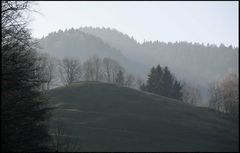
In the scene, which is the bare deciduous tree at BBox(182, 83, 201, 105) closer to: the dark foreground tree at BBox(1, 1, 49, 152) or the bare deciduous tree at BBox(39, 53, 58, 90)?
the bare deciduous tree at BBox(39, 53, 58, 90)

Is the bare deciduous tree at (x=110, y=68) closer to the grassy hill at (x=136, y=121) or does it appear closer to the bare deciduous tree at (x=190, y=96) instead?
the bare deciduous tree at (x=190, y=96)

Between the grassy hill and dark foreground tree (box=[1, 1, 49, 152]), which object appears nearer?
dark foreground tree (box=[1, 1, 49, 152])

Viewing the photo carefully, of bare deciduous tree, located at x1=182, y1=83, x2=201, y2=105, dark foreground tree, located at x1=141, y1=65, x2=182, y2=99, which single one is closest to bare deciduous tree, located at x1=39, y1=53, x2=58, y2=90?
dark foreground tree, located at x1=141, y1=65, x2=182, y2=99

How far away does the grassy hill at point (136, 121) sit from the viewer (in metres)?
61.2

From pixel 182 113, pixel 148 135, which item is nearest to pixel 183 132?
pixel 148 135

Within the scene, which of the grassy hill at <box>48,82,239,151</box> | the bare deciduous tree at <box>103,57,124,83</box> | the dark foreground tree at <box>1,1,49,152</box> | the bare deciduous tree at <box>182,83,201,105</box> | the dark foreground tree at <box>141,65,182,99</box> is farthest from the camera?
the bare deciduous tree at <box>182,83,201,105</box>

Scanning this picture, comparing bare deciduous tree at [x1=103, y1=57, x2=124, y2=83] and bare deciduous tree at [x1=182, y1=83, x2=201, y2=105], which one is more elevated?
bare deciduous tree at [x1=103, y1=57, x2=124, y2=83]

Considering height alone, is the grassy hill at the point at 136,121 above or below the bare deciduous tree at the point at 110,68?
below

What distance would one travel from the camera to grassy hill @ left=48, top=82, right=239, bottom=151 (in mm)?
61169

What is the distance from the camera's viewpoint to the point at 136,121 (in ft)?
249

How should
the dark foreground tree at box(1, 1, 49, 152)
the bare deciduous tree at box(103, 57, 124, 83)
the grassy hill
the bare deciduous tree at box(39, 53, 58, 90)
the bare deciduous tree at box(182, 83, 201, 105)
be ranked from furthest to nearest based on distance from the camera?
the bare deciduous tree at box(182, 83, 201, 105) < the bare deciduous tree at box(103, 57, 124, 83) < the grassy hill < the bare deciduous tree at box(39, 53, 58, 90) < the dark foreground tree at box(1, 1, 49, 152)

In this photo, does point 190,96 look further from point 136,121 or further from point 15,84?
point 15,84

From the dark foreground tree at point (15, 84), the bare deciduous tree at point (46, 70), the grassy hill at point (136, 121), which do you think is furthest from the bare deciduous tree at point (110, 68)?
the dark foreground tree at point (15, 84)

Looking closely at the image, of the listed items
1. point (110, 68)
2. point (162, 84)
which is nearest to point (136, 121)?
point (162, 84)
